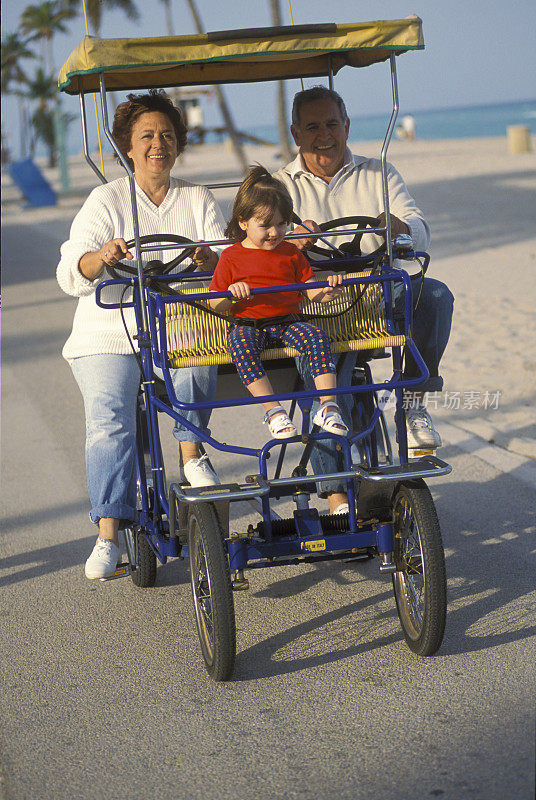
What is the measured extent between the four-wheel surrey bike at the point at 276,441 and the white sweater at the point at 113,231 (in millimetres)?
199

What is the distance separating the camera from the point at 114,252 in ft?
13.8

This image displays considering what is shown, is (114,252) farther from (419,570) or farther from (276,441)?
(419,570)

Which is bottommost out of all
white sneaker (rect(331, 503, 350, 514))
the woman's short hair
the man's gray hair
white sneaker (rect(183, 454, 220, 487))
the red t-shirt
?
white sneaker (rect(331, 503, 350, 514))

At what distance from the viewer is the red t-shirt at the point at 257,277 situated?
4211 mm

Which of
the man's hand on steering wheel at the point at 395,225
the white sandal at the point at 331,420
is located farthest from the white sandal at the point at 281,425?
the man's hand on steering wheel at the point at 395,225

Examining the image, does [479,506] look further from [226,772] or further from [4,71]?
[4,71]

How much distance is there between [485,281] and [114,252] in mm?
9427

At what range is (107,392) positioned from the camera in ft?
14.9

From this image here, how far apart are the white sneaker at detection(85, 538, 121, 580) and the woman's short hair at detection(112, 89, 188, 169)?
1687 mm

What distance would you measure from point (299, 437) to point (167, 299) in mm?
715

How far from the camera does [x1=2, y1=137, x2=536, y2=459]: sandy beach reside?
7.70 m

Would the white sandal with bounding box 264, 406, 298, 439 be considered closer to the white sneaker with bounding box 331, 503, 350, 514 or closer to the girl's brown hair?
the white sneaker with bounding box 331, 503, 350, 514

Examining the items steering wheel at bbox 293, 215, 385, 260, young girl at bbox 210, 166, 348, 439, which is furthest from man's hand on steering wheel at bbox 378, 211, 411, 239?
young girl at bbox 210, 166, 348, 439

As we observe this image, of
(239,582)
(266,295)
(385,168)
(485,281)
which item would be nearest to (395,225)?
(385,168)
